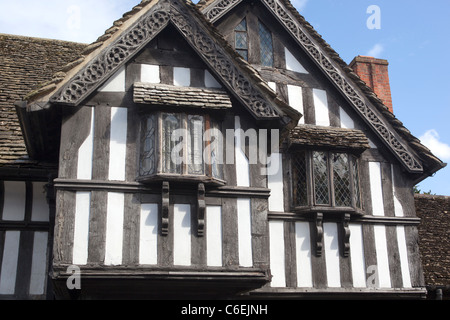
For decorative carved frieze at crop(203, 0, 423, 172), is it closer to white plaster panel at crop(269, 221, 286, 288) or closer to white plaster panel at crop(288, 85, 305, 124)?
white plaster panel at crop(288, 85, 305, 124)

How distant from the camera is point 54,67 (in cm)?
1565

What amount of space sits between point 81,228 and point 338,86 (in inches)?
243

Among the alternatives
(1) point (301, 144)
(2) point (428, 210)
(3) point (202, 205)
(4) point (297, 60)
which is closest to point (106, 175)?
(3) point (202, 205)

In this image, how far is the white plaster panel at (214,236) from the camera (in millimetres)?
10156

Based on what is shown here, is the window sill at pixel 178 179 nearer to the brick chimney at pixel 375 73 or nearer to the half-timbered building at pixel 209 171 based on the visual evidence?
the half-timbered building at pixel 209 171

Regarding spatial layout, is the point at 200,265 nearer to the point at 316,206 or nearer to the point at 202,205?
the point at 202,205

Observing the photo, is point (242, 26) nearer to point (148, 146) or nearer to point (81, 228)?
point (148, 146)

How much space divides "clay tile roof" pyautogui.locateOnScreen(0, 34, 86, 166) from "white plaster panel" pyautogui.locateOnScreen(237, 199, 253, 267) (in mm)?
4124

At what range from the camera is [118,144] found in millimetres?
10500

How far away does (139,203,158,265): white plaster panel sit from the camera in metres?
9.94

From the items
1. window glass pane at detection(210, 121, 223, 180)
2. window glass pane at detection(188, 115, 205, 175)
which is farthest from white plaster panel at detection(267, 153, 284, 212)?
window glass pane at detection(188, 115, 205, 175)

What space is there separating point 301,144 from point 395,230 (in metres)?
2.58

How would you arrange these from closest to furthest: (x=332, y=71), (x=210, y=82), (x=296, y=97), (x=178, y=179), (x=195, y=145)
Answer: (x=178, y=179) < (x=195, y=145) < (x=210, y=82) < (x=296, y=97) < (x=332, y=71)

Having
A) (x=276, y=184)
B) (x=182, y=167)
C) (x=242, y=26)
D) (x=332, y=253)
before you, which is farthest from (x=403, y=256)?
(x=242, y=26)
